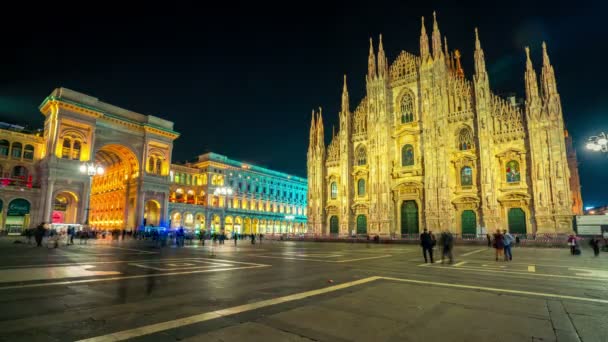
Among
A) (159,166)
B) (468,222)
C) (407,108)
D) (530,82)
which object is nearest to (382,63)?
(407,108)

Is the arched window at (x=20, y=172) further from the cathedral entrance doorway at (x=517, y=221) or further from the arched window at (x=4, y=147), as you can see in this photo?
the cathedral entrance doorway at (x=517, y=221)

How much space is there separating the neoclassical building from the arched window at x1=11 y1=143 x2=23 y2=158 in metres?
45.5

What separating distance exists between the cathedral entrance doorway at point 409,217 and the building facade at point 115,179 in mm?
22395

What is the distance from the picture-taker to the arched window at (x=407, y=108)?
43.4 meters

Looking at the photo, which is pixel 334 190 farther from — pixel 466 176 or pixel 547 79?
pixel 547 79

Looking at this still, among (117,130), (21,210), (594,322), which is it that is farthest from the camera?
(117,130)

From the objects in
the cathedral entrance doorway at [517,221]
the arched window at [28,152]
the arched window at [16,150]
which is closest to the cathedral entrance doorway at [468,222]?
the cathedral entrance doorway at [517,221]

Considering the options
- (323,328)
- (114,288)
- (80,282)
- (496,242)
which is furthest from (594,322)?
(496,242)

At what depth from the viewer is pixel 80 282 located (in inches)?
318

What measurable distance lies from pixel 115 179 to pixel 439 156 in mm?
59912

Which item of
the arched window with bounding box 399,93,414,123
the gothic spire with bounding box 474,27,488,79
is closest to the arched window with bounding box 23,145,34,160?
the arched window with bounding box 399,93,414,123

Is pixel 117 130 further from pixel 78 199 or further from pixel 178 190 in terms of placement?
pixel 178 190

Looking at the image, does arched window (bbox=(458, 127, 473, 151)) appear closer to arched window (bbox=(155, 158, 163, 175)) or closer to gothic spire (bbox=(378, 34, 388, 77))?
gothic spire (bbox=(378, 34, 388, 77))

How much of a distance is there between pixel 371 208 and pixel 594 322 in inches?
1506
